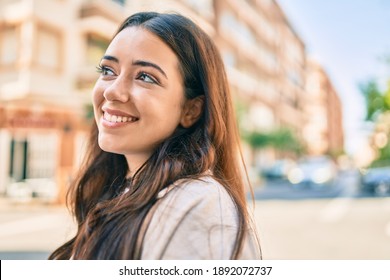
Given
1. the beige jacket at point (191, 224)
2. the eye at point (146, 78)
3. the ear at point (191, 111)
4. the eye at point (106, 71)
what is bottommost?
the beige jacket at point (191, 224)

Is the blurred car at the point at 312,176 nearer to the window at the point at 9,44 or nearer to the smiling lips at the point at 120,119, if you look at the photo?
the window at the point at 9,44

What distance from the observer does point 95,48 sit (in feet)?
9.24

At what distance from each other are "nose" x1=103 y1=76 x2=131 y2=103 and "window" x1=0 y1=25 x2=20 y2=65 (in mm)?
1770

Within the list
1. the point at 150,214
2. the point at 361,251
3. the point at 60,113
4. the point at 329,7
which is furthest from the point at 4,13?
the point at 361,251

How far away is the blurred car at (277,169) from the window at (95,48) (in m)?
2.90

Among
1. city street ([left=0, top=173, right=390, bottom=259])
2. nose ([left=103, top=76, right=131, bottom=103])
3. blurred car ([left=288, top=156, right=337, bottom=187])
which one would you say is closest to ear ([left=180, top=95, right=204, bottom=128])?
nose ([left=103, top=76, right=131, bottom=103])

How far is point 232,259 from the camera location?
0.65 meters

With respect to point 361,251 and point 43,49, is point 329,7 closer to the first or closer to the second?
point 361,251

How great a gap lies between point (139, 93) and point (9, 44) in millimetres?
1945

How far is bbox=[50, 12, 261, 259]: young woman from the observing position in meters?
0.59

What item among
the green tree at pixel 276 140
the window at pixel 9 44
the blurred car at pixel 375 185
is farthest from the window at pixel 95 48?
the blurred car at pixel 375 185

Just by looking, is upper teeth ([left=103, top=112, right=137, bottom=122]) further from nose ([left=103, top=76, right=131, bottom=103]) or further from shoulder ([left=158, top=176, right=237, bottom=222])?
shoulder ([left=158, top=176, right=237, bottom=222])

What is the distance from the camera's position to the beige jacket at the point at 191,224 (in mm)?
576
